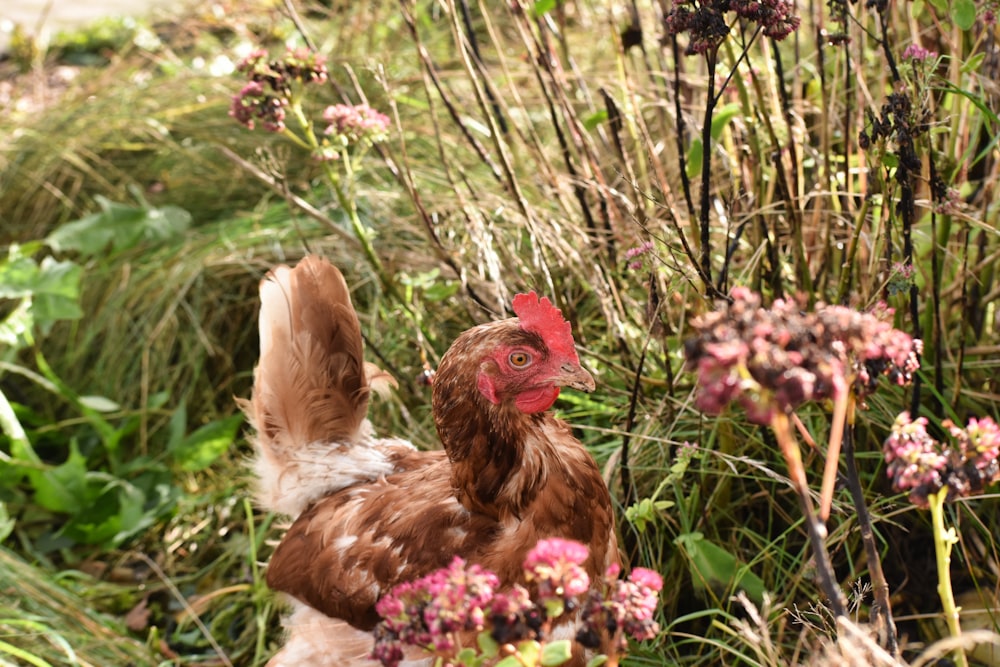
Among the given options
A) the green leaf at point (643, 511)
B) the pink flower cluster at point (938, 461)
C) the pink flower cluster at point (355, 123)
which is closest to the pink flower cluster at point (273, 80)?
the pink flower cluster at point (355, 123)

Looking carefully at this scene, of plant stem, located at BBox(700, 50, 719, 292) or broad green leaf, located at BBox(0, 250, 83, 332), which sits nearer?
plant stem, located at BBox(700, 50, 719, 292)

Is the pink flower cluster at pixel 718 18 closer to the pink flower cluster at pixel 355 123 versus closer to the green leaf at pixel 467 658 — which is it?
the pink flower cluster at pixel 355 123

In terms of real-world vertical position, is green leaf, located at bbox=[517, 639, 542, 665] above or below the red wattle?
above

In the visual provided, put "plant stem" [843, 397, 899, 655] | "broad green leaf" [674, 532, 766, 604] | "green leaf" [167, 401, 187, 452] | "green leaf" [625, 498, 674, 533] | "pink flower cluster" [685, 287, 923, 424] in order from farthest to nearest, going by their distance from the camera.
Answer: "green leaf" [167, 401, 187, 452]
"broad green leaf" [674, 532, 766, 604]
"green leaf" [625, 498, 674, 533]
"plant stem" [843, 397, 899, 655]
"pink flower cluster" [685, 287, 923, 424]

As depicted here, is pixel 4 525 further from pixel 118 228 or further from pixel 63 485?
pixel 118 228

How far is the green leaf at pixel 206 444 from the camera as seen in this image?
3.11 m

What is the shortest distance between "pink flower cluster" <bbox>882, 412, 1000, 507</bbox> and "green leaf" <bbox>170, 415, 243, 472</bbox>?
2418 millimetres

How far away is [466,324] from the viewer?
2822 millimetres

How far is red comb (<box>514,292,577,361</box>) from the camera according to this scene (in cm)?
172

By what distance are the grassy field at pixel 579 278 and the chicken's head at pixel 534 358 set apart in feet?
0.89

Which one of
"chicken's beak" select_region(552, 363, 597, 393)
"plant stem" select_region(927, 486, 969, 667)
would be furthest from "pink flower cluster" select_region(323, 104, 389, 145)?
"plant stem" select_region(927, 486, 969, 667)

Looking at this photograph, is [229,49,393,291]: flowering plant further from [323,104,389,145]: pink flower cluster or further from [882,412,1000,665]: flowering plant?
[882,412,1000,665]: flowering plant

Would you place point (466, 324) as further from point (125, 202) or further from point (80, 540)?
point (125, 202)

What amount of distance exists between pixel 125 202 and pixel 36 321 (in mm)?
785
